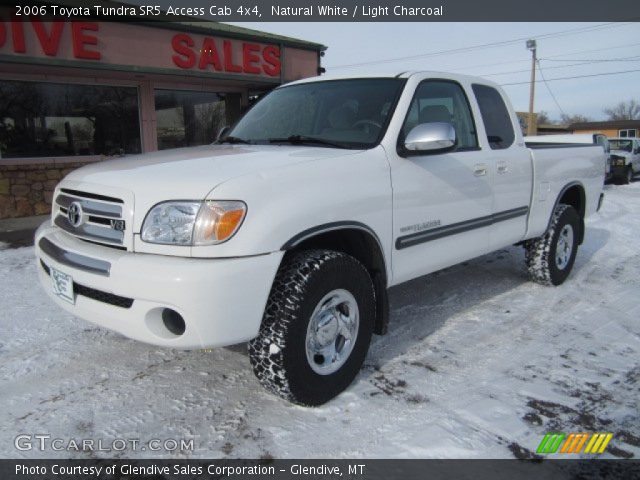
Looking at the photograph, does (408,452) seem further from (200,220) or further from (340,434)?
(200,220)

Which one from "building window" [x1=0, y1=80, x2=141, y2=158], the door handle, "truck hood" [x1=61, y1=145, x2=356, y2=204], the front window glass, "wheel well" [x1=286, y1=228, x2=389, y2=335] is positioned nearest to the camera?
"truck hood" [x1=61, y1=145, x2=356, y2=204]

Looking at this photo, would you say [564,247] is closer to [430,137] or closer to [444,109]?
[444,109]

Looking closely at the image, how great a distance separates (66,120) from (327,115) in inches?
321

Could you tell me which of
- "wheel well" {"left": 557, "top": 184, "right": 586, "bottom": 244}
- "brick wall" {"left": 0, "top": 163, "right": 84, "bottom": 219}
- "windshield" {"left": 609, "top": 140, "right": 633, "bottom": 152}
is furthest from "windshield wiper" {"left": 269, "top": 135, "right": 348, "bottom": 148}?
"windshield" {"left": 609, "top": 140, "right": 633, "bottom": 152}

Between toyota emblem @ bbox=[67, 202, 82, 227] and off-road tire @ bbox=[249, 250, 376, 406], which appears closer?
off-road tire @ bbox=[249, 250, 376, 406]

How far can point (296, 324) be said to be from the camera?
2.59 metres

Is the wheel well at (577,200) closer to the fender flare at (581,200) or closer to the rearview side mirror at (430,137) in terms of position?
the fender flare at (581,200)

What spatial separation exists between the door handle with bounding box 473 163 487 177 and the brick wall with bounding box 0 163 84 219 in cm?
817

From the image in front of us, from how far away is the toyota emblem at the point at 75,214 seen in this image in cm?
273

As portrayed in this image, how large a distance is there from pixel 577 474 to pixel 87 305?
2.48m

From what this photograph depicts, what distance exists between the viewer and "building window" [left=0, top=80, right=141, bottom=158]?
924 centimetres

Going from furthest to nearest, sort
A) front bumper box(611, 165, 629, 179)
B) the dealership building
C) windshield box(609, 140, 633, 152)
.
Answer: windshield box(609, 140, 633, 152)
front bumper box(611, 165, 629, 179)
the dealership building

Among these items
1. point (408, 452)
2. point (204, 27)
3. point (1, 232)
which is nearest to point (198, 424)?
point (408, 452)

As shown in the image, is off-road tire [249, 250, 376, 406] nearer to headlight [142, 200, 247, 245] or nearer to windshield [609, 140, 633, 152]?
headlight [142, 200, 247, 245]
